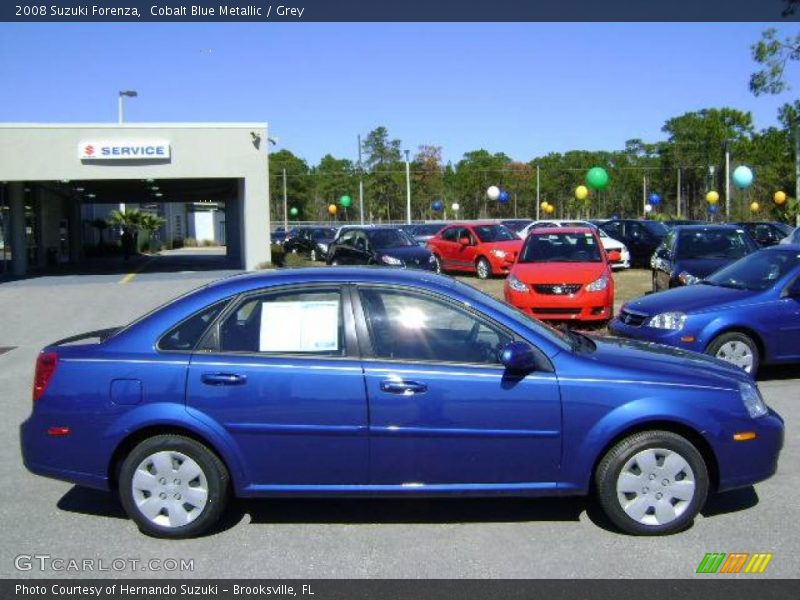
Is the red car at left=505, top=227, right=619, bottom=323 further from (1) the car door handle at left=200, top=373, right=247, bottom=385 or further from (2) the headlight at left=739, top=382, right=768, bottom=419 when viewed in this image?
(1) the car door handle at left=200, top=373, right=247, bottom=385

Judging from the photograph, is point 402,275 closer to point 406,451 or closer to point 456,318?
point 456,318

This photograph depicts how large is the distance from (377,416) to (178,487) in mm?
1259

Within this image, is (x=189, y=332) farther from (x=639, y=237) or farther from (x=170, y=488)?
(x=639, y=237)

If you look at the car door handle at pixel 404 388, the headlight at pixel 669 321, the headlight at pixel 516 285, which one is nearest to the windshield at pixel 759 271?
the headlight at pixel 669 321

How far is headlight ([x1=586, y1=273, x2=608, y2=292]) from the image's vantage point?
1288 cm

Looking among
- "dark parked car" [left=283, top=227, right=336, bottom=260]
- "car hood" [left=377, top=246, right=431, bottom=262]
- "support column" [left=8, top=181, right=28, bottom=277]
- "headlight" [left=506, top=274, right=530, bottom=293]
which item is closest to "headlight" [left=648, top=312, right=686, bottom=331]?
"headlight" [left=506, top=274, right=530, bottom=293]

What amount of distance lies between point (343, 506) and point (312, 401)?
3.56ft

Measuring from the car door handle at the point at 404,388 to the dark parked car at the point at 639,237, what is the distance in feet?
74.8

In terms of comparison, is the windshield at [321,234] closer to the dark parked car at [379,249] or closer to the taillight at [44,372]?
the dark parked car at [379,249]

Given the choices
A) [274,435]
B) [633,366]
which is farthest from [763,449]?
[274,435]

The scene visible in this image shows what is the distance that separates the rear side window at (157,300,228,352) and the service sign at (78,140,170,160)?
19.8m

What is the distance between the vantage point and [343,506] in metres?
5.53
